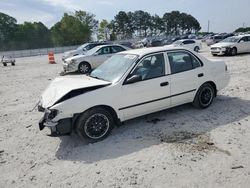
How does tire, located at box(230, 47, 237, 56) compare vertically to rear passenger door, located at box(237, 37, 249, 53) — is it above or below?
below

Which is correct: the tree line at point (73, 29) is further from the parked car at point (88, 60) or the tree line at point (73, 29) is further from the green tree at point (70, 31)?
the parked car at point (88, 60)

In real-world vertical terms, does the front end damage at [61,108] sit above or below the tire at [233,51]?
below

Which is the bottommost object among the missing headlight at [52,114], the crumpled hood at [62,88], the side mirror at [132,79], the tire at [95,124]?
the tire at [95,124]

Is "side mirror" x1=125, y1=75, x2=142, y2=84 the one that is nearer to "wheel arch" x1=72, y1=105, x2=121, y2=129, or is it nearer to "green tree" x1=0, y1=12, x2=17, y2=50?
"wheel arch" x1=72, y1=105, x2=121, y2=129

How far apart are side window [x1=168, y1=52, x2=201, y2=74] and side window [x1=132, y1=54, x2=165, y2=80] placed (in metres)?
0.25

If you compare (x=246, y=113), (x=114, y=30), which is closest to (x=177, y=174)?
(x=246, y=113)

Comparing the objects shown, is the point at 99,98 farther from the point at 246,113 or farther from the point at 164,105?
the point at 246,113

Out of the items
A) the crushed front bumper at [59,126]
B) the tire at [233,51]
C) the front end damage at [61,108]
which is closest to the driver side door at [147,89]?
the front end damage at [61,108]

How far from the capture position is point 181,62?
5.55m

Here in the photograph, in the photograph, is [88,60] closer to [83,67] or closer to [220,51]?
[83,67]

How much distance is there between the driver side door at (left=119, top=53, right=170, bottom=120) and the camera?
4.73m

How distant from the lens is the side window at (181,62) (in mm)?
5380

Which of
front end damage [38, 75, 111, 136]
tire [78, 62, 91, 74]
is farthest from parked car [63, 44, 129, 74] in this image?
front end damage [38, 75, 111, 136]

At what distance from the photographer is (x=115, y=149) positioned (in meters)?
4.28
